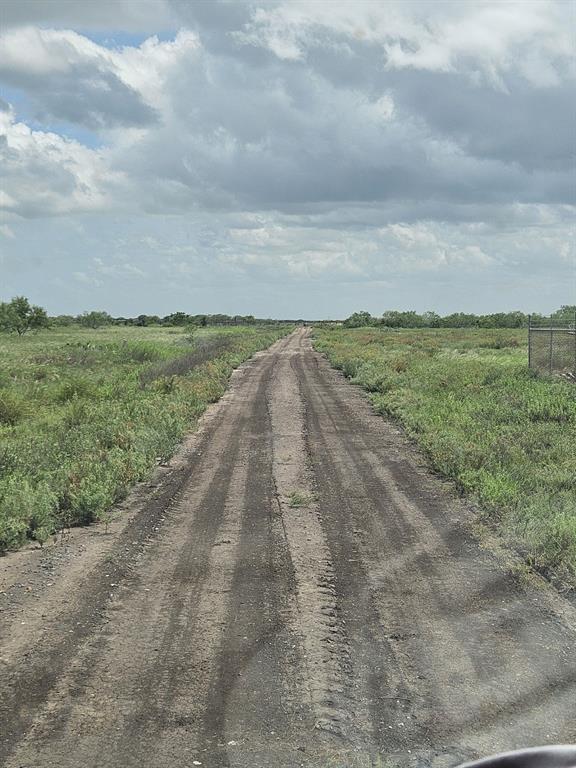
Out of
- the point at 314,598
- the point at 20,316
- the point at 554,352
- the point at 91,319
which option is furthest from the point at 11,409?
the point at 91,319

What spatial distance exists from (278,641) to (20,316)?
113746mm

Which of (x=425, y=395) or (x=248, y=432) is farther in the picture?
(x=425, y=395)

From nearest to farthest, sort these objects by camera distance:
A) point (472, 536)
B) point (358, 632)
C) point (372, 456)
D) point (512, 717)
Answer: point (512, 717) < point (358, 632) < point (472, 536) < point (372, 456)

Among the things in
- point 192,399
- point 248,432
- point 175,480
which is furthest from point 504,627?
point 192,399

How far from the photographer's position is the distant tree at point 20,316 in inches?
4419

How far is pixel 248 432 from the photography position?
60.8 ft

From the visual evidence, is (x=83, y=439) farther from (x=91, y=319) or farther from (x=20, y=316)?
(x=91, y=319)

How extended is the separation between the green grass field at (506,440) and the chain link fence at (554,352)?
75 cm

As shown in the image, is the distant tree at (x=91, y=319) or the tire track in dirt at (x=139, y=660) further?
the distant tree at (x=91, y=319)

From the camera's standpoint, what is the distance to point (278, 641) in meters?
6.50

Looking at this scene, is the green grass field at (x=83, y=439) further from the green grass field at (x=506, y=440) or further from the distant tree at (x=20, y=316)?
the distant tree at (x=20, y=316)

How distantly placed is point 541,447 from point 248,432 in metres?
6.43

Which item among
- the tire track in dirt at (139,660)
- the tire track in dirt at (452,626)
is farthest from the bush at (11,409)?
the tire track in dirt at (139,660)

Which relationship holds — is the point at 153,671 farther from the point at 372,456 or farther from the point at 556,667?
the point at 372,456
